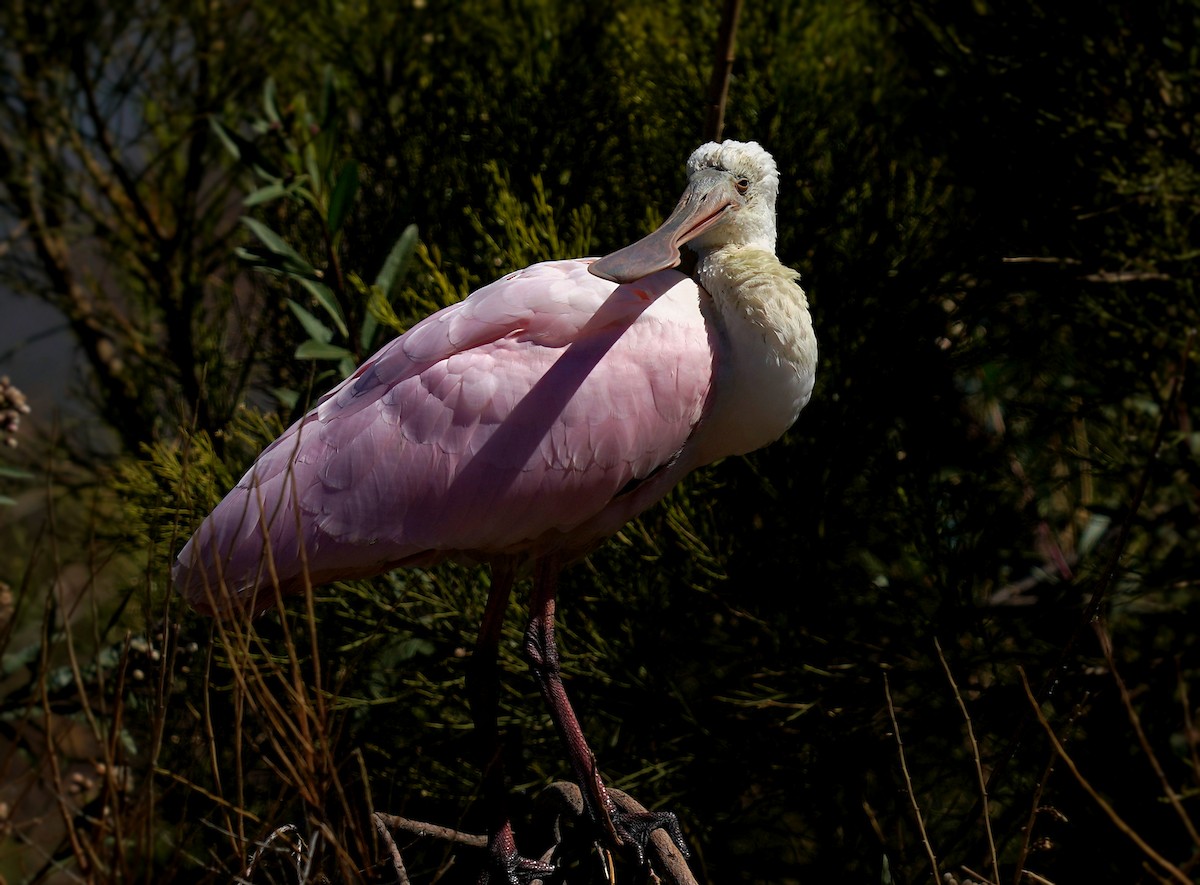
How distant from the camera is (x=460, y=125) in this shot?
2.41 metres

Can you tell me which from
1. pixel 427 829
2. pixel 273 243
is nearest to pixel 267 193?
pixel 273 243

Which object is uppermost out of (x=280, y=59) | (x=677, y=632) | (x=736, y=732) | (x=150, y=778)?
(x=280, y=59)

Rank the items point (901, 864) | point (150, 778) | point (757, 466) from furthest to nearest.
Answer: point (757, 466) < point (901, 864) < point (150, 778)

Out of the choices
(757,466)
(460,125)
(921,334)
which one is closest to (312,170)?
(460,125)

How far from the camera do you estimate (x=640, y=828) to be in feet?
5.12

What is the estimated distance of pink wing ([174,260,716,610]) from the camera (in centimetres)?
153

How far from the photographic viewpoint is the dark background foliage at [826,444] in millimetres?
2049

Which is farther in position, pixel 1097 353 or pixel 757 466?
pixel 1097 353

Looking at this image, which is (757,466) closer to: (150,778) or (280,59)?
(150,778)

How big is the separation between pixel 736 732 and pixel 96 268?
83.4 inches

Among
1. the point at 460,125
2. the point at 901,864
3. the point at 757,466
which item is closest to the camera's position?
the point at 901,864

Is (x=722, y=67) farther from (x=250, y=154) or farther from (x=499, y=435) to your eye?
(x=250, y=154)

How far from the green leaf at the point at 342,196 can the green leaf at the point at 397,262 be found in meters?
0.12

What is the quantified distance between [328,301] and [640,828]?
960 millimetres
